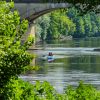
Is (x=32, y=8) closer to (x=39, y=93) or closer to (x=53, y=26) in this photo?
(x=53, y=26)

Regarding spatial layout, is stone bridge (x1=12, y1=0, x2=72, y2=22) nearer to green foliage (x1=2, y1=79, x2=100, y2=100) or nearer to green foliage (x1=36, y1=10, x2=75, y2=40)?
green foliage (x1=36, y1=10, x2=75, y2=40)

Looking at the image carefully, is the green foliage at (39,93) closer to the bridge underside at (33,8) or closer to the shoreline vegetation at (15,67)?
the shoreline vegetation at (15,67)

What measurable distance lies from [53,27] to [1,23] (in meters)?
128

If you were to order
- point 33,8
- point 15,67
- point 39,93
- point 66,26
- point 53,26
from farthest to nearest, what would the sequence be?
point 66,26, point 53,26, point 33,8, point 39,93, point 15,67

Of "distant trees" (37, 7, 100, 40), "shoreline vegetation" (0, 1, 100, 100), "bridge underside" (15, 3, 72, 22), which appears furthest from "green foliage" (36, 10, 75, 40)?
"shoreline vegetation" (0, 1, 100, 100)

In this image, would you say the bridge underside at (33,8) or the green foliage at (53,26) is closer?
the bridge underside at (33,8)

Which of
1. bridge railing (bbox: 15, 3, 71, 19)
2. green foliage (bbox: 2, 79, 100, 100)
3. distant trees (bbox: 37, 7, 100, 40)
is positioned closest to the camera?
green foliage (bbox: 2, 79, 100, 100)

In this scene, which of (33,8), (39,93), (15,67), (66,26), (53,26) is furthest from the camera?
(66,26)

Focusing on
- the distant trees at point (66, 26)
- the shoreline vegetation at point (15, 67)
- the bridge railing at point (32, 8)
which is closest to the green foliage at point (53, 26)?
the distant trees at point (66, 26)

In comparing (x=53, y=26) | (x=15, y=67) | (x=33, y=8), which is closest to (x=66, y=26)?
(x=53, y=26)

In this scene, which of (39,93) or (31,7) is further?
(31,7)

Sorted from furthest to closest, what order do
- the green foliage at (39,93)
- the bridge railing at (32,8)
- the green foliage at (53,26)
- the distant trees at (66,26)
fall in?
the distant trees at (66,26) < the green foliage at (53,26) < the bridge railing at (32,8) < the green foliage at (39,93)

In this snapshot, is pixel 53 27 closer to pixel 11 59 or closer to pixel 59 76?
pixel 59 76

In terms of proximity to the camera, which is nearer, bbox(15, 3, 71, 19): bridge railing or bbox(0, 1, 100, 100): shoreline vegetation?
bbox(0, 1, 100, 100): shoreline vegetation
